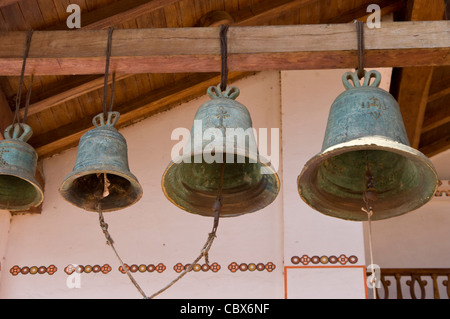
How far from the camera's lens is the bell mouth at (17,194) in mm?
3912

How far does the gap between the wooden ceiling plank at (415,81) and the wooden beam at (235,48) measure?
187 centimetres

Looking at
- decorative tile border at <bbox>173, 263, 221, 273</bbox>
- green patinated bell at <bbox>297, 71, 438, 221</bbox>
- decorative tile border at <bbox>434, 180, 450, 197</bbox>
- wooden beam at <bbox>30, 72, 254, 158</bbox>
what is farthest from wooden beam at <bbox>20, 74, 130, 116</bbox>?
decorative tile border at <bbox>434, 180, 450, 197</bbox>

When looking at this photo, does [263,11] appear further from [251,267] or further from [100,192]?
[100,192]

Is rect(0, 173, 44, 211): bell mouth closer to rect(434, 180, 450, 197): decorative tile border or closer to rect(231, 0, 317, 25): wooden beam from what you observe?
rect(231, 0, 317, 25): wooden beam

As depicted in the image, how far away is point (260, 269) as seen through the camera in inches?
220

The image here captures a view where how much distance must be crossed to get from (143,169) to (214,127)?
8.97 ft

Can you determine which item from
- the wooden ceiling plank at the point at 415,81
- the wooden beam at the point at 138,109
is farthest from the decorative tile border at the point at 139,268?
the wooden ceiling plank at the point at 415,81

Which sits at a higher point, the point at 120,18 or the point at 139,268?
the point at 120,18

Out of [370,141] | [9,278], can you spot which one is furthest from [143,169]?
[370,141]

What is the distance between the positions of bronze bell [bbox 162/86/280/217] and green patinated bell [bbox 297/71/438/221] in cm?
27

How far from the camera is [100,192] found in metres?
3.77

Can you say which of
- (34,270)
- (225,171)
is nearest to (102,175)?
(225,171)

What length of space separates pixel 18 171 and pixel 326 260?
258cm

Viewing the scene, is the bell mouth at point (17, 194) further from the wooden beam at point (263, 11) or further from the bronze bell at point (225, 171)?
the wooden beam at point (263, 11)
